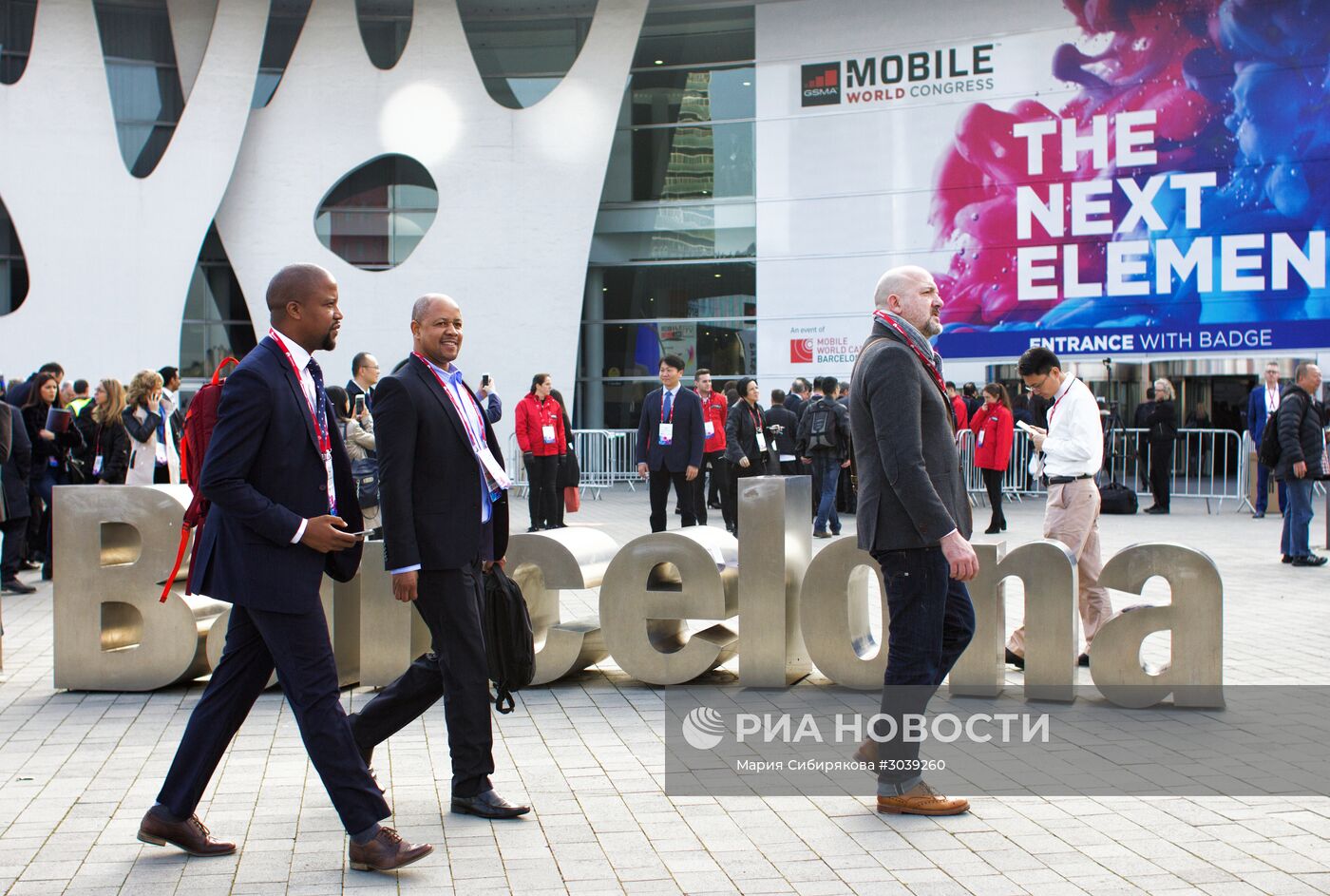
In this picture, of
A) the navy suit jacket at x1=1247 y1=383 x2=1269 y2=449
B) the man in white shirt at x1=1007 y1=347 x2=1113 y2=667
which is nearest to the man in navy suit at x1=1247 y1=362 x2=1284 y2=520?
the navy suit jacket at x1=1247 y1=383 x2=1269 y2=449

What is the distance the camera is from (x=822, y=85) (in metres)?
24.7

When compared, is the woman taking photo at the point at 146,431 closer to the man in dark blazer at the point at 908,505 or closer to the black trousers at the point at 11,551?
the black trousers at the point at 11,551

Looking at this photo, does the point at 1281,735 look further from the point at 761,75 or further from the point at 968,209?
the point at 761,75

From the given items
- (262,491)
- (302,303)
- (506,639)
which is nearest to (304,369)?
(302,303)

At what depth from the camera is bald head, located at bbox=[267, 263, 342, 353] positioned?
14.4 ft

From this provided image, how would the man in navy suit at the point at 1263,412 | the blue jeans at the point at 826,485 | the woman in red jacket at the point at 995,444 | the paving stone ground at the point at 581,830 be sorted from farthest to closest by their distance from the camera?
1. the man in navy suit at the point at 1263,412
2. the blue jeans at the point at 826,485
3. the woman in red jacket at the point at 995,444
4. the paving stone ground at the point at 581,830

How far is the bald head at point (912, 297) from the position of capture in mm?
4934

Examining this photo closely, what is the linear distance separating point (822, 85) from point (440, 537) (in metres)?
21.5

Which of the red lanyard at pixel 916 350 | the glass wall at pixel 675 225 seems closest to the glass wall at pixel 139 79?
the glass wall at pixel 675 225

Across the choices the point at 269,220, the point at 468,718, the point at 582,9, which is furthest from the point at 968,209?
the point at 468,718

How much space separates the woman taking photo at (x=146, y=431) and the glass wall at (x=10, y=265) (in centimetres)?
1497

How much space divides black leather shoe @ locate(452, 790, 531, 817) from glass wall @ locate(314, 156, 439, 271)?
20.8 meters

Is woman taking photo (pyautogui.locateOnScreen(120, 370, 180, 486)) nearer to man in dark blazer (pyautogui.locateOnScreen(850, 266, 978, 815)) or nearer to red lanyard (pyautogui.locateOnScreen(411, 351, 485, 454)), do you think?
red lanyard (pyautogui.locateOnScreen(411, 351, 485, 454))

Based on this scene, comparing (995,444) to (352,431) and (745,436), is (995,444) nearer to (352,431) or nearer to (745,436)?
(745,436)
